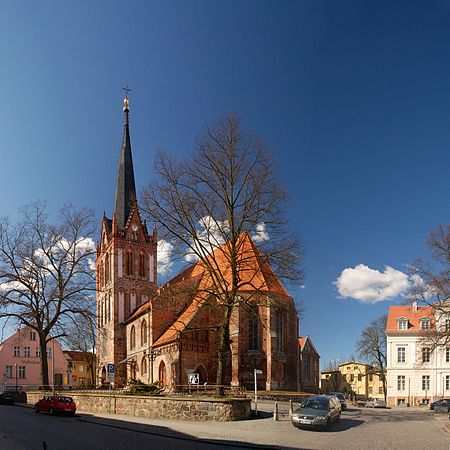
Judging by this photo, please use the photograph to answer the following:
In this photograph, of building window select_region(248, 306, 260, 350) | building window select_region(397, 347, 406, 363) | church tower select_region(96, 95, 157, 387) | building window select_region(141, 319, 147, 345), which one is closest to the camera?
building window select_region(248, 306, 260, 350)

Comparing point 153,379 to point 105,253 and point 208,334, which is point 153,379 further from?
point 105,253

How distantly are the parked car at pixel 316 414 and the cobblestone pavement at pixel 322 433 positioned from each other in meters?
0.33

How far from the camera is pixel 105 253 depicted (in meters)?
56.8

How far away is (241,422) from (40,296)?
819 inches

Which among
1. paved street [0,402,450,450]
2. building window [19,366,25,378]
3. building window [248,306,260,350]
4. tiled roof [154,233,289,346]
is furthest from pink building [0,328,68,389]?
paved street [0,402,450,450]

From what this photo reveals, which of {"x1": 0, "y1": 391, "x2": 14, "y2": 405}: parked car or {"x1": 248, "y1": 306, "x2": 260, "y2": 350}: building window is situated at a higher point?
{"x1": 248, "y1": 306, "x2": 260, "y2": 350}: building window

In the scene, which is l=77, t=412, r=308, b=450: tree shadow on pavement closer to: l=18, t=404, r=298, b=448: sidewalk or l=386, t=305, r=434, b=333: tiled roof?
l=18, t=404, r=298, b=448: sidewalk

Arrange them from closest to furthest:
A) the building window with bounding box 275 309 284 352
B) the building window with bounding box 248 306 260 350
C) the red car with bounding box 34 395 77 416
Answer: the red car with bounding box 34 395 77 416
the building window with bounding box 248 306 260 350
the building window with bounding box 275 309 284 352

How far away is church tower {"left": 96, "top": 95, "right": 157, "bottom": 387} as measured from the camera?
176 feet

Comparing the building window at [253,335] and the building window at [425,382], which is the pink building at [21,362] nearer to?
the building window at [253,335]

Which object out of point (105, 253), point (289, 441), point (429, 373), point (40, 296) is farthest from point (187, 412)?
point (429, 373)

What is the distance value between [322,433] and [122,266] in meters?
38.6

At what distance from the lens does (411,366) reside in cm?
5584

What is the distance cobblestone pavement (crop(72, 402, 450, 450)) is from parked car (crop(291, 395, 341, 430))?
33 centimetres
